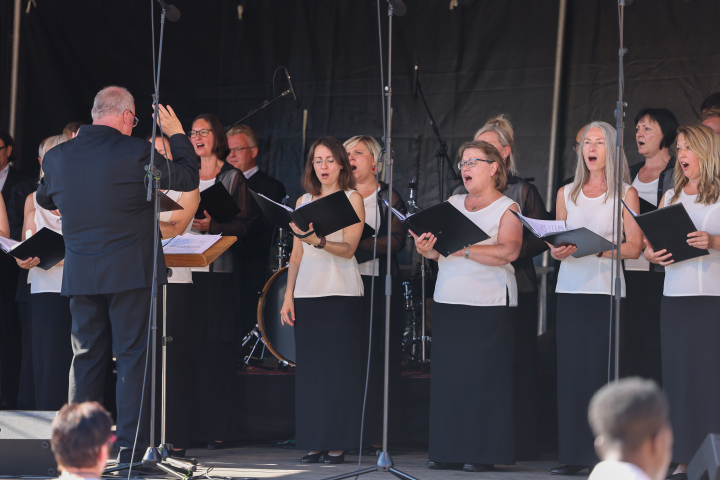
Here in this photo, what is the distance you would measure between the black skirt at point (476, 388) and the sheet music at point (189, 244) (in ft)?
4.02

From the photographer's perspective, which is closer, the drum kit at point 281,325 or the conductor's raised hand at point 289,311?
the conductor's raised hand at point 289,311

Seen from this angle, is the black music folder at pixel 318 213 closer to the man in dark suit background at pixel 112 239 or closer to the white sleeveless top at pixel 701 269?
the man in dark suit background at pixel 112 239

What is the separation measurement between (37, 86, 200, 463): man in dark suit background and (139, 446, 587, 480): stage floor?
66 cm

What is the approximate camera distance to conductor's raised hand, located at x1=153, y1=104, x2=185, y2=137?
426 centimetres

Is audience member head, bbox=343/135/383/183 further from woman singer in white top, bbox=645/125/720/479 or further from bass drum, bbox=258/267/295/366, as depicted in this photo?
woman singer in white top, bbox=645/125/720/479

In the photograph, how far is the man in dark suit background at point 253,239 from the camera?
648cm

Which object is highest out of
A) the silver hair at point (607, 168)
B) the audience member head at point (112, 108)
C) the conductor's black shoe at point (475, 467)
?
the audience member head at point (112, 108)

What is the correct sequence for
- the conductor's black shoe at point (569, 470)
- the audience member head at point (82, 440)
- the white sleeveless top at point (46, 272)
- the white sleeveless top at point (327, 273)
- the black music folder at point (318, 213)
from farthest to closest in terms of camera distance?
the white sleeveless top at point (46, 272), the white sleeveless top at point (327, 273), the conductor's black shoe at point (569, 470), the black music folder at point (318, 213), the audience member head at point (82, 440)

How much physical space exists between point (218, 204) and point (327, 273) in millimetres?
675

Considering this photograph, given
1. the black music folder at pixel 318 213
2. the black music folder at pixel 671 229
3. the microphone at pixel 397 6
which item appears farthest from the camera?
the black music folder at pixel 318 213

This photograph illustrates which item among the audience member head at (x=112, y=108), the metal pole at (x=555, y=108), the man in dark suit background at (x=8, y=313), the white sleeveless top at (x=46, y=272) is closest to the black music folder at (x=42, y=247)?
the white sleeveless top at (x=46, y=272)

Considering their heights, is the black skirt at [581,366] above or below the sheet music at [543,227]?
below

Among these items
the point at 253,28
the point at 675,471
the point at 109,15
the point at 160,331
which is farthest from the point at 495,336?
the point at 109,15

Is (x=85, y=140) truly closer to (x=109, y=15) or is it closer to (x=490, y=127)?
(x=490, y=127)
